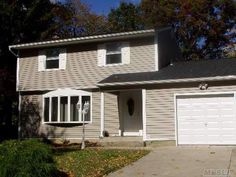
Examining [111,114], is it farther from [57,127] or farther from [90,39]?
[90,39]

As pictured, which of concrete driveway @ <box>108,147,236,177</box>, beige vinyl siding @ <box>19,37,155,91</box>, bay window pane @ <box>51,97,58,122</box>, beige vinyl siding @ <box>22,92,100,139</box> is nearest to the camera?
concrete driveway @ <box>108,147,236,177</box>

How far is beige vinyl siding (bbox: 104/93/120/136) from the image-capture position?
858 inches

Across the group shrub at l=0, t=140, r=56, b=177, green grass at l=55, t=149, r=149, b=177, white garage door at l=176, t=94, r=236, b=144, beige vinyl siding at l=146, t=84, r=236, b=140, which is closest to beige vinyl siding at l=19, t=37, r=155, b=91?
beige vinyl siding at l=146, t=84, r=236, b=140

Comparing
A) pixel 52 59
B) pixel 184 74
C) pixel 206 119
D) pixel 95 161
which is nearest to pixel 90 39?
pixel 52 59

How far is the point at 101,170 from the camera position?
12891mm

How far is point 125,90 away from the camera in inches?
808

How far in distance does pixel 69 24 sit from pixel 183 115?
2532cm

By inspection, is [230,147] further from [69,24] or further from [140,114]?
[69,24]

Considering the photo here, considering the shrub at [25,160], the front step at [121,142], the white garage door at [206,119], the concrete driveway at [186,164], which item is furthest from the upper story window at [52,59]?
the shrub at [25,160]

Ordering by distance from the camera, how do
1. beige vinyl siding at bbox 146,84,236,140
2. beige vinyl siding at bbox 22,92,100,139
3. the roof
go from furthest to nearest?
beige vinyl siding at bbox 22,92,100,139
beige vinyl siding at bbox 146,84,236,140
the roof

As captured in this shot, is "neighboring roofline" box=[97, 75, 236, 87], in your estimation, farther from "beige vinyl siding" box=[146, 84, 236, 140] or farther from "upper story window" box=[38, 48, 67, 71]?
"upper story window" box=[38, 48, 67, 71]

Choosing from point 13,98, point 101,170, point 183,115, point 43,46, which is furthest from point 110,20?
point 101,170

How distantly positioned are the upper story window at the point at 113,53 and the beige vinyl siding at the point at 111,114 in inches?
74.4

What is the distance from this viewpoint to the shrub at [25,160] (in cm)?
1023
